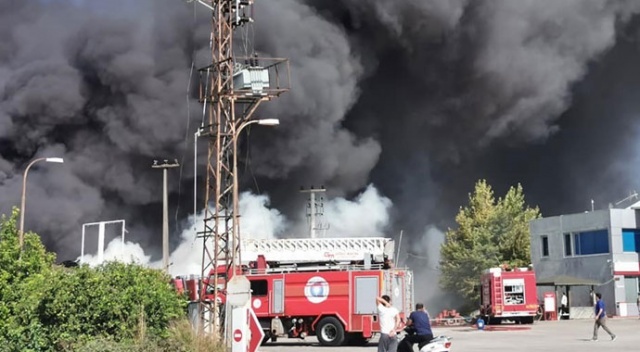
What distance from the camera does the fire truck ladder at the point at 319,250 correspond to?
28.4 metres

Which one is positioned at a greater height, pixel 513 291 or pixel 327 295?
pixel 513 291

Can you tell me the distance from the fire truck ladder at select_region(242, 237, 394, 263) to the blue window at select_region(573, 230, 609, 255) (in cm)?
2259

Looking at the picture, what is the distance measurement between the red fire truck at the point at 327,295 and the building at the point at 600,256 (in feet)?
66.8

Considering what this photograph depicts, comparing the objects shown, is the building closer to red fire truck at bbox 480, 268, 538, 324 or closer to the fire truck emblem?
red fire truck at bbox 480, 268, 538, 324

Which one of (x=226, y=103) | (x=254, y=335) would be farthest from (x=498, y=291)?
(x=254, y=335)

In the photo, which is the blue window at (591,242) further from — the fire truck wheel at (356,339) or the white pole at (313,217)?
the fire truck wheel at (356,339)

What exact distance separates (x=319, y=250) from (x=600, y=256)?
2402 cm

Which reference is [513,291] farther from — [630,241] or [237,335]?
[237,335]

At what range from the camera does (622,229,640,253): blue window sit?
1844 inches

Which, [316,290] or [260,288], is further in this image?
[260,288]

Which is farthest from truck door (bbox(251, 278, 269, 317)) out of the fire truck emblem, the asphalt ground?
the fire truck emblem

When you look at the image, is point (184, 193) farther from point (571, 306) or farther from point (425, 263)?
point (571, 306)

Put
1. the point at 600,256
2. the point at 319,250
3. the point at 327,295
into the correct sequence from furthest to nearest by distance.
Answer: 1. the point at 600,256
2. the point at 319,250
3. the point at 327,295

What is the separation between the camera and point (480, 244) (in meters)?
57.4
